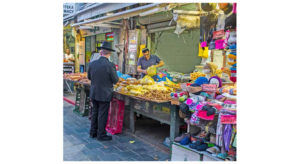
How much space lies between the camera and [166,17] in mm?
6922

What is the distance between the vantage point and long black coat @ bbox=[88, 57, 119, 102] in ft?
16.0

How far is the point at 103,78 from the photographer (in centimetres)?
493

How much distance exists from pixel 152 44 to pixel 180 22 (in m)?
2.22

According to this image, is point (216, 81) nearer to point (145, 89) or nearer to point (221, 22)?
point (221, 22)

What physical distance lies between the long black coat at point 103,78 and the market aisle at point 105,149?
94 centimetres

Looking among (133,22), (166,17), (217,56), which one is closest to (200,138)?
(217,56)

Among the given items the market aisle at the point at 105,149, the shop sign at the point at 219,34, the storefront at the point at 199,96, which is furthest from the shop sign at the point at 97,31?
the shop sign at the point at 219,34

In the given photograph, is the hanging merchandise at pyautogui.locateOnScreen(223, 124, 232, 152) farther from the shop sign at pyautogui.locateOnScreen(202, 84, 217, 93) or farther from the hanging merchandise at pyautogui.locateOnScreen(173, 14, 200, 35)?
the hanging merchandise at pyautogui.locateOnScreen(173, 14, 200, 35)

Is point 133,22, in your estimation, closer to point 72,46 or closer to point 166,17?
point 166,17

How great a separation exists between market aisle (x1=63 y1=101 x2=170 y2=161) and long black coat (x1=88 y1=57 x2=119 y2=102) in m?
0.94

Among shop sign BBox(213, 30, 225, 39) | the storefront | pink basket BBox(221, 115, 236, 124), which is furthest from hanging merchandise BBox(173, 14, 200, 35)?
pink basket BBox(221, 115, 236, 124)

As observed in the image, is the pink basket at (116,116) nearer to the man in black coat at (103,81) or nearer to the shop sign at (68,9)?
the man in black coat at (103,81)

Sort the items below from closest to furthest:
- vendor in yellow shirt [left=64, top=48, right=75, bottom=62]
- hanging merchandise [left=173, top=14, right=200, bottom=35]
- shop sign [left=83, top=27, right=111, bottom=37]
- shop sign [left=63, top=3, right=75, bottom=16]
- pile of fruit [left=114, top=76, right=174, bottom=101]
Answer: pile of fruit [left=114, top=76, right=174, bottom=101]
hanging merchandise [left=173, top=14, right=200, bottom=35]
shop sign [left=83, top=27, right=111, bottom=37]
vendor in yellow shirt [left=64, top=48, right=75, bottom=62]
shop sign [left=63, top=3, right=75, bottom=16]

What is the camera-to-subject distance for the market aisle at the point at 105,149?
13.8 ft
